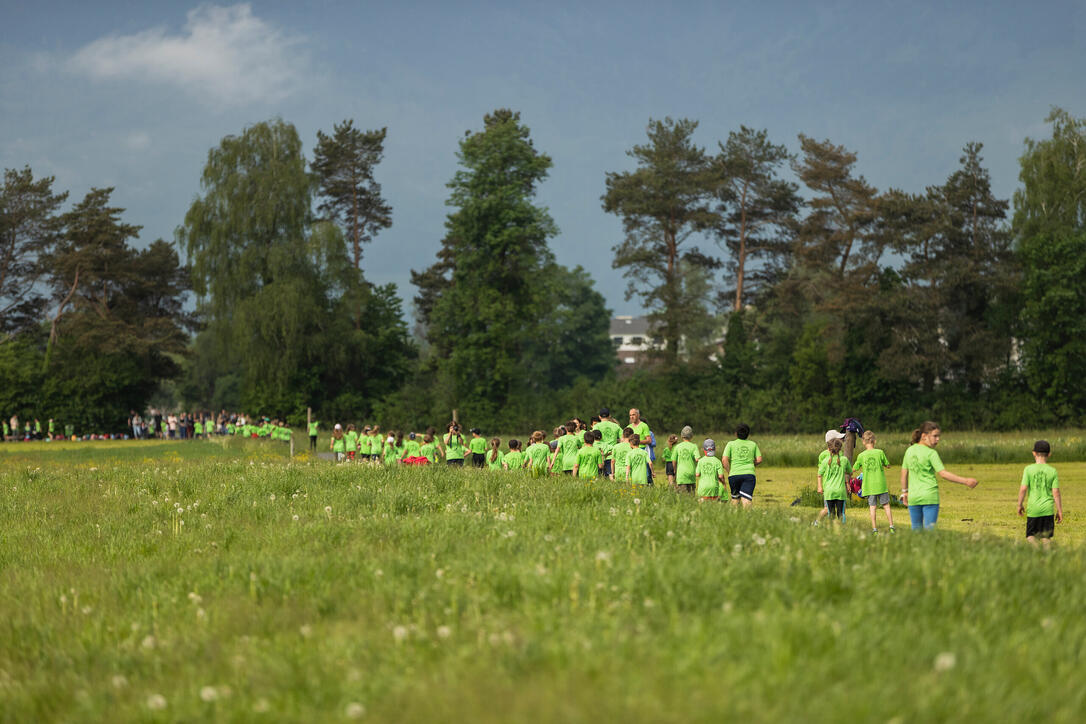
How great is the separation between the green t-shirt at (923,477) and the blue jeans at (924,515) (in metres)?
0.09


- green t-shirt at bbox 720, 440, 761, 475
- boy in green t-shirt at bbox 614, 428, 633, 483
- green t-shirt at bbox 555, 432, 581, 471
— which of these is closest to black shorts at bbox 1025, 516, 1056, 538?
green t-shirt at bbox 720, 440, 761, 475

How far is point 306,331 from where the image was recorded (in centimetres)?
6588

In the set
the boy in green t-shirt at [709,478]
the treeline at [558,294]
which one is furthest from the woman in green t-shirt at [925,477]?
the treeline at [558,294]

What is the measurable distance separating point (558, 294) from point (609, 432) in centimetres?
4873

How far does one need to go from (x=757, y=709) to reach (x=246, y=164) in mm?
65999

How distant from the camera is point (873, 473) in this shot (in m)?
15.4

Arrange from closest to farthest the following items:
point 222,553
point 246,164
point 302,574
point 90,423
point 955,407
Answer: point 302,574, point 222,553, point 955,407, point 246,164, point 90,423

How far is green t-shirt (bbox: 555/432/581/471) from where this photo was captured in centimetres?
1994

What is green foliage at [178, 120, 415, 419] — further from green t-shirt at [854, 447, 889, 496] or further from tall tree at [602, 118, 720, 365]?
green t-shirt at [854, 447, 889, 496]

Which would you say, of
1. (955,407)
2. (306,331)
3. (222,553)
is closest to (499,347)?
(306,331)

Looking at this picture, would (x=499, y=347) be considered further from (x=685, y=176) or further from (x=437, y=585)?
(x=437, y=585)

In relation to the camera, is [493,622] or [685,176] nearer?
[493,622]

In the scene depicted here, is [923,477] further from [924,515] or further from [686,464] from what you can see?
[686,464]

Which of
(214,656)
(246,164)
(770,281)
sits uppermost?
(246,164)
